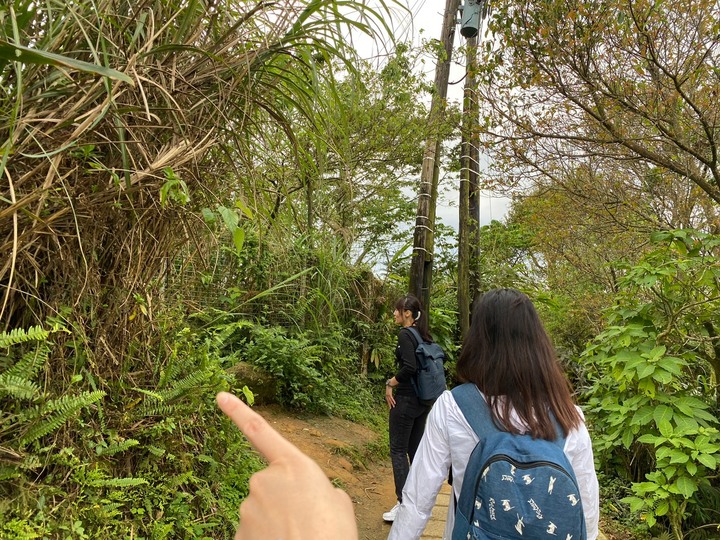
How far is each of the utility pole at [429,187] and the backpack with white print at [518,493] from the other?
285 inches

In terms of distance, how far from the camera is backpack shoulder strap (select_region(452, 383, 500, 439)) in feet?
5.80

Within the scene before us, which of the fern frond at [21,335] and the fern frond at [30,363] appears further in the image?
the fern frond at [30,363]

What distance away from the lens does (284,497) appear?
0.54 metres

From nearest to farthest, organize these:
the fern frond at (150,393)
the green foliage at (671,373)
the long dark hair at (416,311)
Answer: the fern frond at (150,393) < the green foliage at (671,373) < the long dark hair at (416,311)

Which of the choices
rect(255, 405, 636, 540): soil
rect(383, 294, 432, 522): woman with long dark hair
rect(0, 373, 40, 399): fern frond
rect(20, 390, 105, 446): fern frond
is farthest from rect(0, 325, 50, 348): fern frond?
rect(255, 405, 636, 540): soil

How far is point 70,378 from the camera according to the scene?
2180 mm

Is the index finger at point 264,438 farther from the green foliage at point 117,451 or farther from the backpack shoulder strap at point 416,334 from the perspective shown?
the backpack shoulder strap at point 416,334

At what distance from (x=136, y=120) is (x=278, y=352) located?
438 centimetres

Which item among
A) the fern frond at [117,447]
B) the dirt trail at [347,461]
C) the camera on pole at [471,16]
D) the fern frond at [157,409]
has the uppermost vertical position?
the camera on pole at [471,16]

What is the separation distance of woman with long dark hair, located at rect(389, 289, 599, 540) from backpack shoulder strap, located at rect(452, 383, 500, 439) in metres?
0.02

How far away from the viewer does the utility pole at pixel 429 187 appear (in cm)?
889

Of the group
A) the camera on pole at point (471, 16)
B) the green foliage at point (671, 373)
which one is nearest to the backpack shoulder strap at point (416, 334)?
the green foliage at point (671, 373)

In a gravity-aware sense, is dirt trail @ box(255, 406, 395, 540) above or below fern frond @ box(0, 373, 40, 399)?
below

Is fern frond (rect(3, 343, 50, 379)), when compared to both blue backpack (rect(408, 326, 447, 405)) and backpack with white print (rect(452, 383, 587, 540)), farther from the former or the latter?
blue backpack (rect(408, 326, 447, 405))
